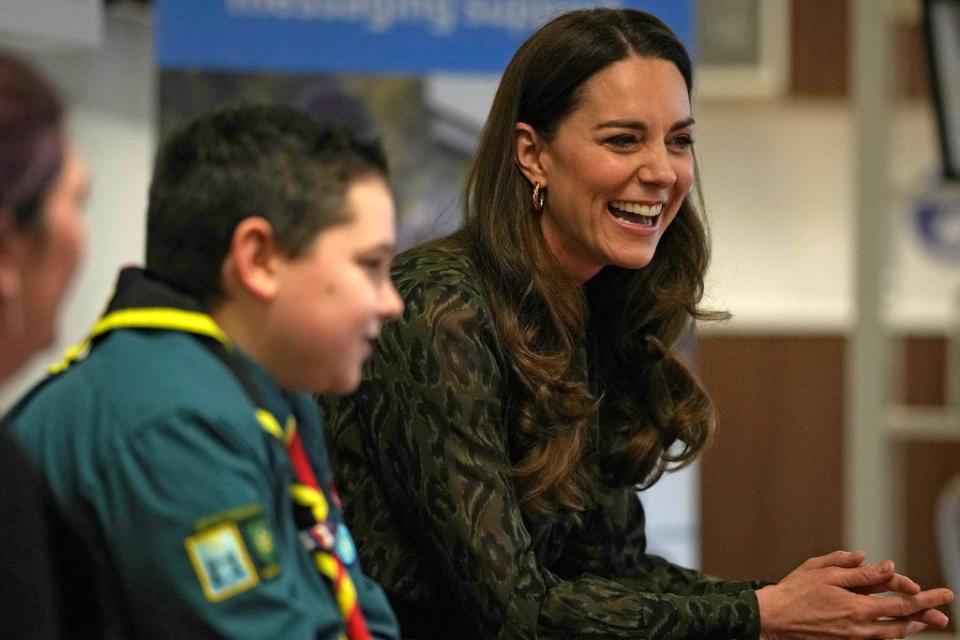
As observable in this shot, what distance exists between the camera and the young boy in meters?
1.02

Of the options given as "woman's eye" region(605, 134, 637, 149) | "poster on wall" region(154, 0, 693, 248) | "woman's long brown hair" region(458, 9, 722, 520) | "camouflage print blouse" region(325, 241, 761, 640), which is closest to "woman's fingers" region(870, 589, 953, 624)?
"camouflage print blouse" region(325, 241, 761, 640)

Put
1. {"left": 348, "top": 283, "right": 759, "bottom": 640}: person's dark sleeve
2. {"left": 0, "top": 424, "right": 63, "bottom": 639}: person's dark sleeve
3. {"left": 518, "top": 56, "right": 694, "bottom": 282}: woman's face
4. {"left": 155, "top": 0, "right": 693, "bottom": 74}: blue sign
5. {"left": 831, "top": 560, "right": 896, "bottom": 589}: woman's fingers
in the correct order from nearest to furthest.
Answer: {"left": 0, "top": 424, "right": 63, "bottom": 639}: person's dark sleeve < {"left": 348, "top": 283, "right": 759, "bottom": 640}: person's dark sleeve < {"left": 831, "top": 560, "right": 896, "bottom": 589}: woman's fingers < {"left": 518, "top": 56, "right": 694, "bottom": 282}: woman's face < {"left": 155, "top": 0, "right": 693, "bottom": 74}: blue sign

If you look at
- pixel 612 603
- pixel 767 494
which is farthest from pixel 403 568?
pixel 767 494

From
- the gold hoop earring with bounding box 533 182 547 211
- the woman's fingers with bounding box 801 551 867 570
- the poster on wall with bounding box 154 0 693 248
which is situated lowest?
the woman's fingers with bounding box 801 551 867 570

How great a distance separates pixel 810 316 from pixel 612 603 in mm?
3825

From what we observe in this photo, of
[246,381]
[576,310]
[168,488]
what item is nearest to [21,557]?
[168,488]

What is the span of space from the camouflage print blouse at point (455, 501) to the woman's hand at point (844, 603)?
35 millimetres

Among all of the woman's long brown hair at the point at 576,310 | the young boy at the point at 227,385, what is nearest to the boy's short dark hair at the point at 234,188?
the young boy at the point at 227,385

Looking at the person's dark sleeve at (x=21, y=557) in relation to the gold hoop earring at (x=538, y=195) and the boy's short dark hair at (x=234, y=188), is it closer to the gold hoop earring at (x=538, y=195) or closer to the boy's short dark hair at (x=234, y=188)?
the boy's short dark hair at (x=234, y=188)

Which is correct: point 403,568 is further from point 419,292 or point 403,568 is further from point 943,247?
point 943,247

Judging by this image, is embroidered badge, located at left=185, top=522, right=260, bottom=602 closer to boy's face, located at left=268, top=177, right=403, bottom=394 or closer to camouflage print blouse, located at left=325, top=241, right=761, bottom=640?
boy's face, located at left=268, top=177, right=403, bottom=394

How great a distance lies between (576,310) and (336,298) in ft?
2.51

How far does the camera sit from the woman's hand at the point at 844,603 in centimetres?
164

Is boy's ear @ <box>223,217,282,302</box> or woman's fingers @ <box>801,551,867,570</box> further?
woman's fingers @ <box>801,551,867,570</box>
